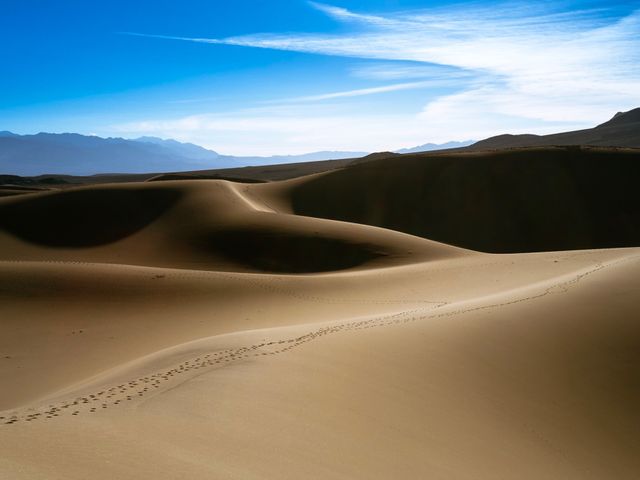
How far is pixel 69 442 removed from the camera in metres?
3.99

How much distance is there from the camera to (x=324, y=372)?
6.79 metres

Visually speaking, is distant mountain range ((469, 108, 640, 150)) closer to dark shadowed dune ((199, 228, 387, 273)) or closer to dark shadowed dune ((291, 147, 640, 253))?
dark shadowed dune ((291, 147, 640, 253))

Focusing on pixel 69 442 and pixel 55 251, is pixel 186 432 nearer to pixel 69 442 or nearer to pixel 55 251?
pixel 69 442

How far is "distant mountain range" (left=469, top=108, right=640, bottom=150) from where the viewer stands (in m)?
91.2

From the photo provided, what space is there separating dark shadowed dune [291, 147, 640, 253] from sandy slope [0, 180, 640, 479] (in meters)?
17.6

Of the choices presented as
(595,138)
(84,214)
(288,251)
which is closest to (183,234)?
(288,251)

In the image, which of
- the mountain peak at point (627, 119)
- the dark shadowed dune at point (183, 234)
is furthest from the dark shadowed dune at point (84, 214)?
the mountain peak at point (627, 119)

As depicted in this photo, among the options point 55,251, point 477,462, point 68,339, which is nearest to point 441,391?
point 477,462

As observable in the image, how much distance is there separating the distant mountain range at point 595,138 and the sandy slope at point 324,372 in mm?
78051

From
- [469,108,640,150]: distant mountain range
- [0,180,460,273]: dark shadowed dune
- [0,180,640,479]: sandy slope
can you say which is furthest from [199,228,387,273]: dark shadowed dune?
[469,108,640,150]: distant mountain range

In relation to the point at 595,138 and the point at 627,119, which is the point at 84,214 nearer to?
the point at 595,138

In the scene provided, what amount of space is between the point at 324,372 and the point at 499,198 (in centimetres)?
3353

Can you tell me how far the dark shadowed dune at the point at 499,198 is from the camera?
34594 millimetres

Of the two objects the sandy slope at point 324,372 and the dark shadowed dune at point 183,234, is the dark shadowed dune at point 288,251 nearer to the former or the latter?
the dark shadowed dune at point 183,234
